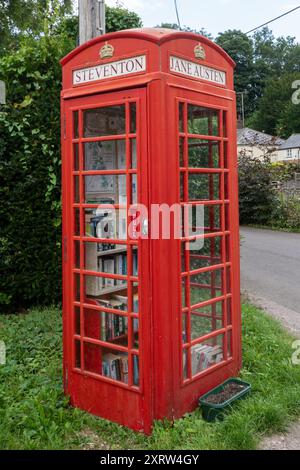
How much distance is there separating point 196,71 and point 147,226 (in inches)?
47.1

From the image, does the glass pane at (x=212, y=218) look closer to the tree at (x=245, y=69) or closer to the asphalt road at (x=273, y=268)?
the asphalt road at (x=273, y=268)

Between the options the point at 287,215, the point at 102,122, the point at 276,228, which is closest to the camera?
the point at 102,122

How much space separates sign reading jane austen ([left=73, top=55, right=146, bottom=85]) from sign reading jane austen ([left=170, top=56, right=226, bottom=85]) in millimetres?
219

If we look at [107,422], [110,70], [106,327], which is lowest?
[107,422]

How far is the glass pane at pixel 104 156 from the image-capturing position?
11.8ft

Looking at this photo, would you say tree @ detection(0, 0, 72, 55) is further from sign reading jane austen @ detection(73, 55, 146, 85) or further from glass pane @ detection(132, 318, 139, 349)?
glass pane @ detection(132, 318, 139, 349)

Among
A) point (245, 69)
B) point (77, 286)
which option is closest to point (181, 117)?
point (77, 286)

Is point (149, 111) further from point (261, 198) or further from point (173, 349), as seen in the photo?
point (261, 198)

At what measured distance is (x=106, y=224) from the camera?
11.7 feet

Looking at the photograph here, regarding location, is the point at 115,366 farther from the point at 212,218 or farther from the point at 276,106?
the point at 276,106

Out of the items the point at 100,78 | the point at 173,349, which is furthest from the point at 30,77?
the point at 173,349

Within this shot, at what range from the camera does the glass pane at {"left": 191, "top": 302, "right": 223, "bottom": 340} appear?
360cm
